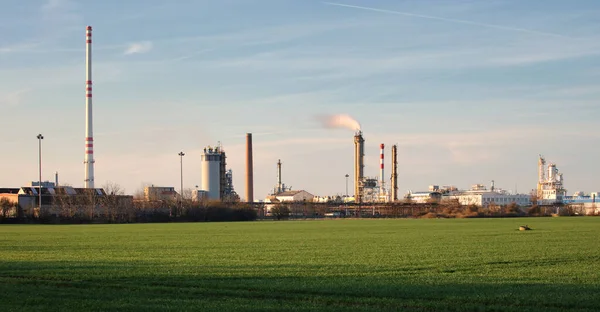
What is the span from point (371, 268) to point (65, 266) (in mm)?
9665

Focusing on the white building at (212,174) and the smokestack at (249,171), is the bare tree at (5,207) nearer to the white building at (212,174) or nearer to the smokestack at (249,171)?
the smokestack at (249,171)

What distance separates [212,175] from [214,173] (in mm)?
575

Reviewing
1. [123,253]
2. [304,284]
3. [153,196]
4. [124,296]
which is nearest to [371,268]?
[304,284]

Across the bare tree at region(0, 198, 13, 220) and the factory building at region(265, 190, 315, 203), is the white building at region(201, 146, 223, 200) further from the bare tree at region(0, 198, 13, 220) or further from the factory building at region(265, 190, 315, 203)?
the bare tree at region(0, 198, 13, 220)

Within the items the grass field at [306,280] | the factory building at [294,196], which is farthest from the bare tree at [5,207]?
the factory building at [294,196]

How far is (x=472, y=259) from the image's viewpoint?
25.9 meters

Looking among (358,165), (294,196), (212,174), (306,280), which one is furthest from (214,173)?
(306,280)

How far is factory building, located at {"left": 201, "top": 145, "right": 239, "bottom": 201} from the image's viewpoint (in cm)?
14975

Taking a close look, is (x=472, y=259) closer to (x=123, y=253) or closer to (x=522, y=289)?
(x=522, y=289)

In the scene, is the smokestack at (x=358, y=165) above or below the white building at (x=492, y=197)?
above

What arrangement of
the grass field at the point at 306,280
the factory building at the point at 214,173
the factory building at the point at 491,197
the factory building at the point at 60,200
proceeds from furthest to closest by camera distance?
the factory building at the point at 491,197 < the factory building at the point at 214,173 < the factory building at the point at 60,200 < the grass field at the point at 306,280

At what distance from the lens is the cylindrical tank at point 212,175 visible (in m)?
150

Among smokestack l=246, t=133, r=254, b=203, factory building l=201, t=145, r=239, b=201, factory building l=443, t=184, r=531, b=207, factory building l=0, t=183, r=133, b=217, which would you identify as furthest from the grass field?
factory building l=443, t=184, r=531, b=207

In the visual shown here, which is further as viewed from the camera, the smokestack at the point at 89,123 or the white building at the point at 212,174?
the white building at the point at 212,174
